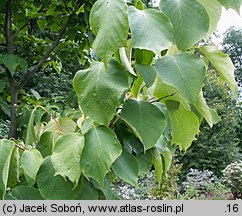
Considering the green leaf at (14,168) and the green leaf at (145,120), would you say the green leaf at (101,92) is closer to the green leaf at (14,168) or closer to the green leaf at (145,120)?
the green leaf at (145,120)

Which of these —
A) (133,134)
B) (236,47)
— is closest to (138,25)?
(133,134)

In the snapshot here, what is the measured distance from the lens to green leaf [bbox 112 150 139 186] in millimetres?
651

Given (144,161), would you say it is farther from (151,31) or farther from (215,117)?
(151,31)

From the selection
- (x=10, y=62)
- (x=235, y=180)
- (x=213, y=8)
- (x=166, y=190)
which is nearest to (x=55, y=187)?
(x=213, y=8)

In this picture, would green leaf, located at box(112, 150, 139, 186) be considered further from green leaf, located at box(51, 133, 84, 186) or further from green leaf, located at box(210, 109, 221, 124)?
green leaf, located at box(210, 109, 221, 124)

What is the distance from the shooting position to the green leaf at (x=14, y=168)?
698mm

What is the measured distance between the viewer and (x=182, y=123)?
0.65 m

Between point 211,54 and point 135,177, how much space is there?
0.83 ft

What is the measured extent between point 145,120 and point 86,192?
0.18 meters

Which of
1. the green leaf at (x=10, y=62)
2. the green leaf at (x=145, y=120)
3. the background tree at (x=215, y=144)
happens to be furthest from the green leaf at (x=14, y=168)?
the background tree at (x=215, y=144)

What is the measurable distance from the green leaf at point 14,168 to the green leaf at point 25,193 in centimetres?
2

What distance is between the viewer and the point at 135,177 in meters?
0.66

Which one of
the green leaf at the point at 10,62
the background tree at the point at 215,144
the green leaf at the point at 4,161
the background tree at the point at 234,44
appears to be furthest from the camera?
the background tree at the point at 234,44

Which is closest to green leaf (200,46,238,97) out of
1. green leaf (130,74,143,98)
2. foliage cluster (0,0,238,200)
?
foliage cluster (0,0,238,200)
